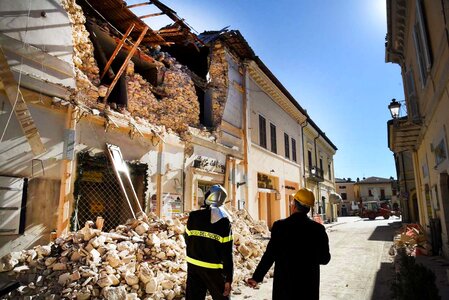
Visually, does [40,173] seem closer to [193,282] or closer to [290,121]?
[193,282]

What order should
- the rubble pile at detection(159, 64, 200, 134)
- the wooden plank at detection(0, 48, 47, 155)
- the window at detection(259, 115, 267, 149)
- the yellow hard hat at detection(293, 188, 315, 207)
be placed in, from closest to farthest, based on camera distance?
the yellow hard hat at detection(293, 188, 315, 207) < the wooden plank at detection(0, 48, 47, 155) < the rubble pile at detection(159, 64, 200, 134) < the window at detection(259, 115, 267, 149)

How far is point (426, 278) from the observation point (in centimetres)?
330

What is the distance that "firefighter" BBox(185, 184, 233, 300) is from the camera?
3.53 m

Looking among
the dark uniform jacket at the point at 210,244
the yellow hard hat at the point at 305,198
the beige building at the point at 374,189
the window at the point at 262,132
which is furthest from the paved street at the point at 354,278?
the beige building at the point at 374,189

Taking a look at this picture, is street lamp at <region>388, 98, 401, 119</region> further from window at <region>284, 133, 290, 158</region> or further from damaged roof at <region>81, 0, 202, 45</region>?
window at <region>284, 133, 290, 158</region>

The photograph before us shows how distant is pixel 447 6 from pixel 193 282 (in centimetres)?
551

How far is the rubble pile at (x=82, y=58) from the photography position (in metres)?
6.97

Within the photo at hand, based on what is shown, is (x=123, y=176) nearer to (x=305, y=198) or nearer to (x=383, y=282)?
(x=305, y=198)

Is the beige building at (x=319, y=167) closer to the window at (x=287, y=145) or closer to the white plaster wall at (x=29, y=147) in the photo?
the window at (x=287, y=145)

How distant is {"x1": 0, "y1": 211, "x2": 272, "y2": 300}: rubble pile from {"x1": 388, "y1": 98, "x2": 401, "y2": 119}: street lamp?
7419mm

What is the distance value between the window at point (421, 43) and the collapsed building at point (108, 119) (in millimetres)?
6436

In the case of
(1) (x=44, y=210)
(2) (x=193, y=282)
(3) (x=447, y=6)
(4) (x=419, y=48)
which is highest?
(4) (x=419, y=48)

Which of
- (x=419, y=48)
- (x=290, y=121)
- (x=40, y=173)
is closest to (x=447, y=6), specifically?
(x=419, y=48)

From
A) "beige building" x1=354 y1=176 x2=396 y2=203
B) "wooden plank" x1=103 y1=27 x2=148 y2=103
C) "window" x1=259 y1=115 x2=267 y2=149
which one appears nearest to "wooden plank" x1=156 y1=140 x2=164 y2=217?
"wooden plank" x1=103 y1=27 x2=148 y2=103
